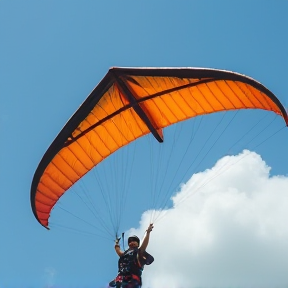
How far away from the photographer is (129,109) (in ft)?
52.7

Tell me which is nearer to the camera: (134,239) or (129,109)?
(134,239)

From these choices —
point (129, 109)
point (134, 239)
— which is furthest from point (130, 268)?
point (129, 109)

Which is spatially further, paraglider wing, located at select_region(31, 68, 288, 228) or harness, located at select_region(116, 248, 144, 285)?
paraglider wing, located at select_region(31, 68, 288, 228)

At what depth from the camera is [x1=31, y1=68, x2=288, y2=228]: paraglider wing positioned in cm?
1457

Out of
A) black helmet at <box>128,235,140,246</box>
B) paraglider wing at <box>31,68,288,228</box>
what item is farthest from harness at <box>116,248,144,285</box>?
paraglider wing at <box>31,68,288,228</box>

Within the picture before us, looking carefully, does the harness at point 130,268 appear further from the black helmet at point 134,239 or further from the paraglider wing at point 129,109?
the paraglider wing at point 129,109

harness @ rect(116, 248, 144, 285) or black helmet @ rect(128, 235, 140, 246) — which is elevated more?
black helmet @ rect(128, 235, 140, 246)

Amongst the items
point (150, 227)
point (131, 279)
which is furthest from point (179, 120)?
point (131, 279)

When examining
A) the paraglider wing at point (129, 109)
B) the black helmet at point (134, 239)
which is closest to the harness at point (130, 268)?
the black helmet at point (134, 239)

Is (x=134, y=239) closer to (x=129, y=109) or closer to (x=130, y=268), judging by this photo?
(x=130, y=268)

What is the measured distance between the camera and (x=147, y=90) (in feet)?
50.4

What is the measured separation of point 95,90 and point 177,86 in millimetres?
2158

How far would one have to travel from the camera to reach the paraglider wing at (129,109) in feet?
47.8

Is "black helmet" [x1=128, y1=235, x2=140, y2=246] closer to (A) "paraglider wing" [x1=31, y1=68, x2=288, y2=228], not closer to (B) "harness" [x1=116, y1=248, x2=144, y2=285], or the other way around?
(B) "harness" [x1=116, y1=248, x2=144, y2=285]
